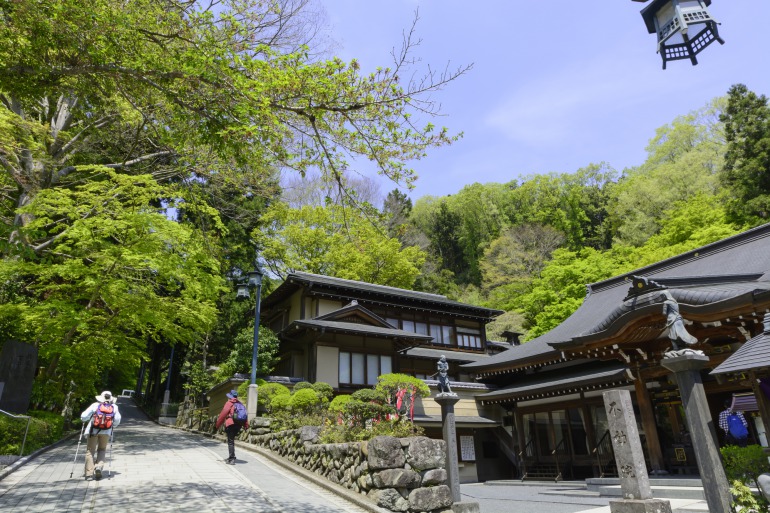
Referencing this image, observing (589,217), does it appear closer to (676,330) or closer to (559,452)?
(559,452)

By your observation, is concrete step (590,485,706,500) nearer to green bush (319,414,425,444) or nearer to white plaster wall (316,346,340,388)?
green bush (319,414,425,444)

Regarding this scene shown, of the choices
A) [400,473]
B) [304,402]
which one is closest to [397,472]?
[400,473]

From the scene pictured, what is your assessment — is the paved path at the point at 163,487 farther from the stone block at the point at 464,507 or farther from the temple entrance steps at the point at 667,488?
the temple entrance steps at the point at 667,488

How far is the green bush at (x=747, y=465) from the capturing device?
6.88m

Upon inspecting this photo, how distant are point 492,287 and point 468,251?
11.6m

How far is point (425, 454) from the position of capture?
348 inches

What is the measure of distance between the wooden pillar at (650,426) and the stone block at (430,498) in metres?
8.48

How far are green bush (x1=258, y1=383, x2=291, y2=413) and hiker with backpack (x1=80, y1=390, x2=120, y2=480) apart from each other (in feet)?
23.5

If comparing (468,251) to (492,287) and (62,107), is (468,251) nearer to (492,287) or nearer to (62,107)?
(492,287)

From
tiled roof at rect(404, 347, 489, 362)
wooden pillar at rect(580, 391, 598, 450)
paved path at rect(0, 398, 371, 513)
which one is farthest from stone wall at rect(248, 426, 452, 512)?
tiled roof at rect(404, 347, 489, 362)

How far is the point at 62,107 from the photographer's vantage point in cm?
1688

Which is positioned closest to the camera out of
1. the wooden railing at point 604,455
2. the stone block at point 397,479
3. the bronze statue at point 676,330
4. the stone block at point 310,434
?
the bronze statue at point 676,330

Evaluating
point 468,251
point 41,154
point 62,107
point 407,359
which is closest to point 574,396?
point 407,359

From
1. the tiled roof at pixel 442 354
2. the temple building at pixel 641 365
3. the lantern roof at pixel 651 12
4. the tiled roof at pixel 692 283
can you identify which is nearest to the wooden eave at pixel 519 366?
the temple building at pixel 641 365
